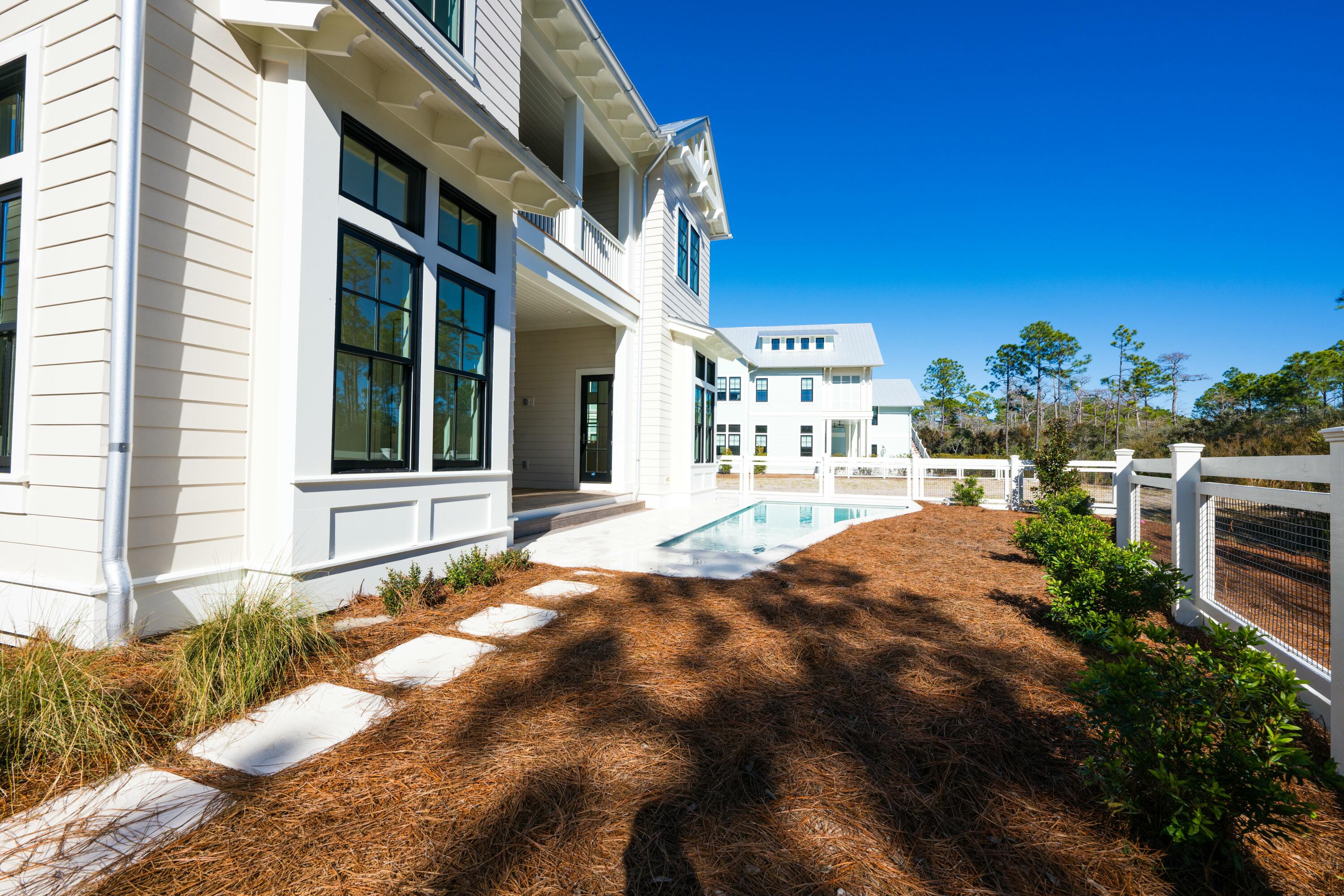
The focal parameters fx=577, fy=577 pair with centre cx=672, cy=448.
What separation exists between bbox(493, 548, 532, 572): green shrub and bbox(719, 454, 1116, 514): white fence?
8.92m

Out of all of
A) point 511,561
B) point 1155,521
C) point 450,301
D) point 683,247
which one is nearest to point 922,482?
point 683,247

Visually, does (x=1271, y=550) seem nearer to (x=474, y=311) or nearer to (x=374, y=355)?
(x=374, y=355)

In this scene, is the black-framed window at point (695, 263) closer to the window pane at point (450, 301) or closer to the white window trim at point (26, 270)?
the window pane at point (450, 301)

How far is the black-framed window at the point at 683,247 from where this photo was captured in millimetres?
10977

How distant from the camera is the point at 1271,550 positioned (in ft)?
9.55

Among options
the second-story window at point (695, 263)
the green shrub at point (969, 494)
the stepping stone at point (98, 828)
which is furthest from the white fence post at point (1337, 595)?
the second-story window at point (695, 263)

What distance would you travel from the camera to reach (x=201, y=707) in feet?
7.40

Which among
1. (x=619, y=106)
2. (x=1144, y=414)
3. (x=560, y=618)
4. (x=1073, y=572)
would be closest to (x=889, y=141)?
(x=619, y=106)

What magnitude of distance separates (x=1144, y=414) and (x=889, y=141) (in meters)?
33.5

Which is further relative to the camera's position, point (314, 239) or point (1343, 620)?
point (314, 239)

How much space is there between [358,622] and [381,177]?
3.09m

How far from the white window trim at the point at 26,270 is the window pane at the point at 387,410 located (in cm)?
167

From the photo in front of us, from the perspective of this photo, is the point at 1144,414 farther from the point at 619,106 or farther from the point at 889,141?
the point at 619,106

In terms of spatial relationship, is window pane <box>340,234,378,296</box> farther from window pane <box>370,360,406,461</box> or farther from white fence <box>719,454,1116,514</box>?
white fence <box>719,454,1116,514</box>
